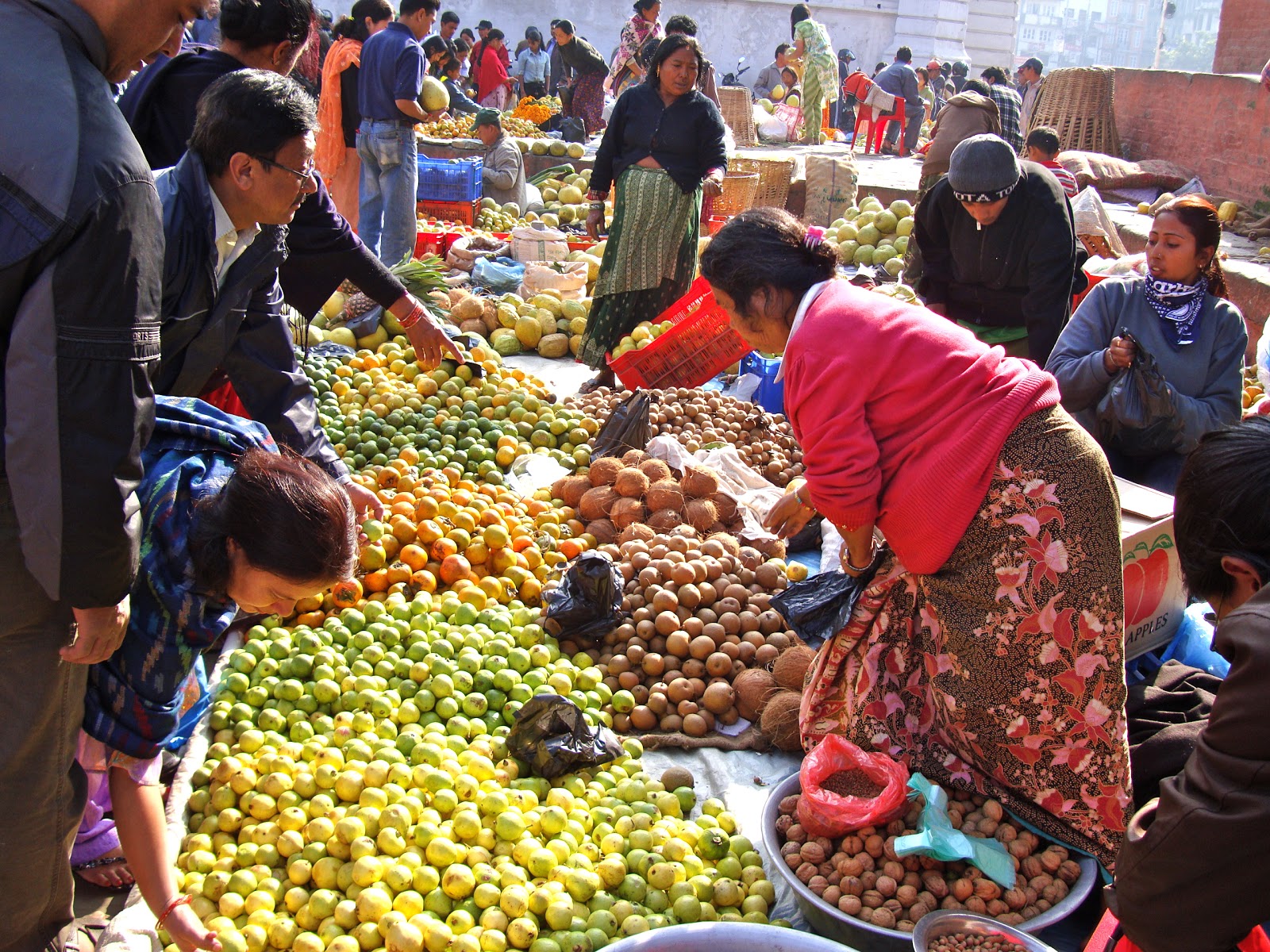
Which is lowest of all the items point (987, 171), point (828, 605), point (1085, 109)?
point (828, 605)

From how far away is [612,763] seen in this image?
9.04 ft

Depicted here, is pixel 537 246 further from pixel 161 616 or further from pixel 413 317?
pixel 161 616

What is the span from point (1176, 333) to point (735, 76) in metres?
20.0

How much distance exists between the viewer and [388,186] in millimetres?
6820

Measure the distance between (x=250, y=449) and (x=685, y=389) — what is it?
3482 millimetres

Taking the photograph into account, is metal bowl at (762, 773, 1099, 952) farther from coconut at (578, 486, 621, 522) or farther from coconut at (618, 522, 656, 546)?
coconut at (578, 486, 621, 522)

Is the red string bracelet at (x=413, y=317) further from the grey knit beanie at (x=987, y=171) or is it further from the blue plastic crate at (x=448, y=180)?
the blue plastic crate at (x=448, y=180)

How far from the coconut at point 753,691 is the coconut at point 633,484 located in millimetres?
1051

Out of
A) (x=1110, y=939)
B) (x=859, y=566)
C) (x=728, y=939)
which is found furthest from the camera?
(x=859, y=566)

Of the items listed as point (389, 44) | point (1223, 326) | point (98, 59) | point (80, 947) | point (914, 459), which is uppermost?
point (389, 44)

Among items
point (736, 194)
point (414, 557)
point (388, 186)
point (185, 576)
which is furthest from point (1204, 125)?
point (185, 576)

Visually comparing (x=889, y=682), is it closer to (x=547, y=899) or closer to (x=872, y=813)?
(x=872, y=813)

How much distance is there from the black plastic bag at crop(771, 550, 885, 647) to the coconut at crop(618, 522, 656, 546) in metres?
1.05

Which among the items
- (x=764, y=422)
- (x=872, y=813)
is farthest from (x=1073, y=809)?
(x=764, y=422)
